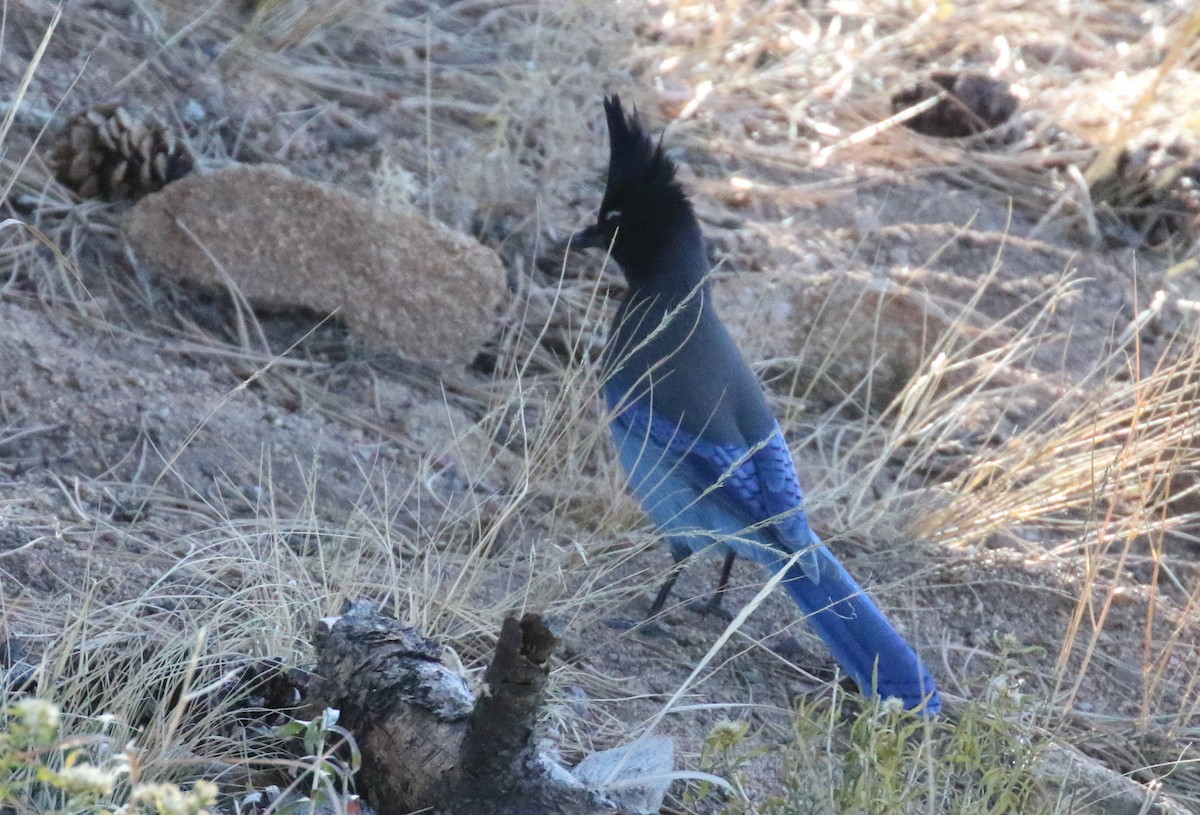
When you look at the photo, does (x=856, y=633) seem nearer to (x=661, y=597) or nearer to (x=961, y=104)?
(x=661, y=597)

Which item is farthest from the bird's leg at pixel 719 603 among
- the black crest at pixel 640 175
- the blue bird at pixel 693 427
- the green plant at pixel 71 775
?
the green plant at pixel 71 775

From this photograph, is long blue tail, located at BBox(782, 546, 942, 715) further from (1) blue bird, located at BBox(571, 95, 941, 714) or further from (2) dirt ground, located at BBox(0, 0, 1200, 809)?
(2) dirt ground, located at BBox(0, 0, 1200, 809)

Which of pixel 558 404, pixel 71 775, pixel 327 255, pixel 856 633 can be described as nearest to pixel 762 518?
pixel 856 633

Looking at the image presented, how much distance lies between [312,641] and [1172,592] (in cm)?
220

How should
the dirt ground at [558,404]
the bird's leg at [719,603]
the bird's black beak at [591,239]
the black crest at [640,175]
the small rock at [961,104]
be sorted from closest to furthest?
the dirt ground at [558,404]
the bird's leg at [719,603]
the black crest at [640,175]
the bird's black beak at [591,239]
the small rock at [961,104]

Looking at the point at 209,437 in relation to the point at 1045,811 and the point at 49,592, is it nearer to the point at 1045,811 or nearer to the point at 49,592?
the point at 49,592

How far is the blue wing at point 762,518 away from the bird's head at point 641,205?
18.8 inches

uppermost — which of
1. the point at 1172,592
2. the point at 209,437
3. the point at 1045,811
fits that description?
the point at 1045,811

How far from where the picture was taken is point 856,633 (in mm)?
2664

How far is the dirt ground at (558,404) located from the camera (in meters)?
2.55

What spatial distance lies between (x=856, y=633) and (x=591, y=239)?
4.20ft

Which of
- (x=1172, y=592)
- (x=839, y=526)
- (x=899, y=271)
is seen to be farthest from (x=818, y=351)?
(x=1172, y=592)

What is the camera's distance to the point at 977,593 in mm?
3227

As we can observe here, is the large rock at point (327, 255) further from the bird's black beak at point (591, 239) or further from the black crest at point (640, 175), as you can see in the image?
the black crest at point (640, 175)
